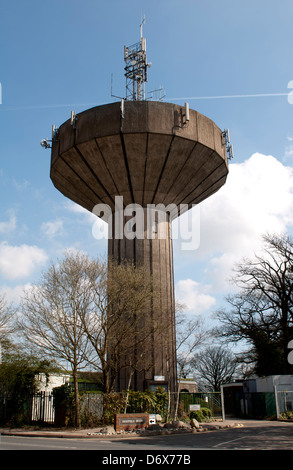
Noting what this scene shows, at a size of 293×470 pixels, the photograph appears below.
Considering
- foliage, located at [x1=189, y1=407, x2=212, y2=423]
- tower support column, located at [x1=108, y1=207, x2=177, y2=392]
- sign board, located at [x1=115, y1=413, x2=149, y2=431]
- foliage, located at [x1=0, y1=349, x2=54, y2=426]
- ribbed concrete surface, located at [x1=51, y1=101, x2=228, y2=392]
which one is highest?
ribbed concrete surface, located at [x1=51, y1=101, x2=228, y2=392]

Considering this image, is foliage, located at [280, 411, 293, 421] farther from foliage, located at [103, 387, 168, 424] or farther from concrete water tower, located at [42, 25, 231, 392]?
foliage, located at [103, 387, 168, 424]

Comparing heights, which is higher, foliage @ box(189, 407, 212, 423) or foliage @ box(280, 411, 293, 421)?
foliage @ box(189, 407, 212, 423)

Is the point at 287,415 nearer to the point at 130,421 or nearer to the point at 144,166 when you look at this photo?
the point at 130,421

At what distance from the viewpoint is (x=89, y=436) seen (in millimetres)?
13992

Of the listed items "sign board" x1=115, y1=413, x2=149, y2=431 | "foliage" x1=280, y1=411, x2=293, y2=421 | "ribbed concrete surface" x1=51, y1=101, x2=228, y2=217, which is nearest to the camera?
"sign board" x1=115, y1=413, x2=149, y2=431

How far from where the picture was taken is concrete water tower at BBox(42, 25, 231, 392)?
1781 centimetres

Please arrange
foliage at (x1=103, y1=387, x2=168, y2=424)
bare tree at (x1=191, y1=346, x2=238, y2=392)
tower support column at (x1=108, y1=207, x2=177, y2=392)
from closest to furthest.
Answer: foliage at (x1=103, y1=387, x2=168, y2=424), tower support column at (x1=108, y1=207, x2=177, y2=392), bare tree at (x1=191, y1=346, x2=238, y2=392)

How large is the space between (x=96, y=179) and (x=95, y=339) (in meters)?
7.60

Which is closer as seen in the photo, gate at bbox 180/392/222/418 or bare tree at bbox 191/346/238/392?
gate at bbox 180/392/222/418

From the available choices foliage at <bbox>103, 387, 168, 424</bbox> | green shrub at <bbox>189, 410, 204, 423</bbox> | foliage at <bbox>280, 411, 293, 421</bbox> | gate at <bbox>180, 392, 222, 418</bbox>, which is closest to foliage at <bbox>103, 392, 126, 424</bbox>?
foliage at <bbox>103, 387, 168, 424</bbox>

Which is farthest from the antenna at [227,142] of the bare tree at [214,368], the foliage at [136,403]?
the bare tree at [214,368]

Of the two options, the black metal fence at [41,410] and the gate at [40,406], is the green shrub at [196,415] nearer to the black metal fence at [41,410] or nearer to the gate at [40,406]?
the black metal fence at [41,410]

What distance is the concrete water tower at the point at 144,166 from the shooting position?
58.4ft
